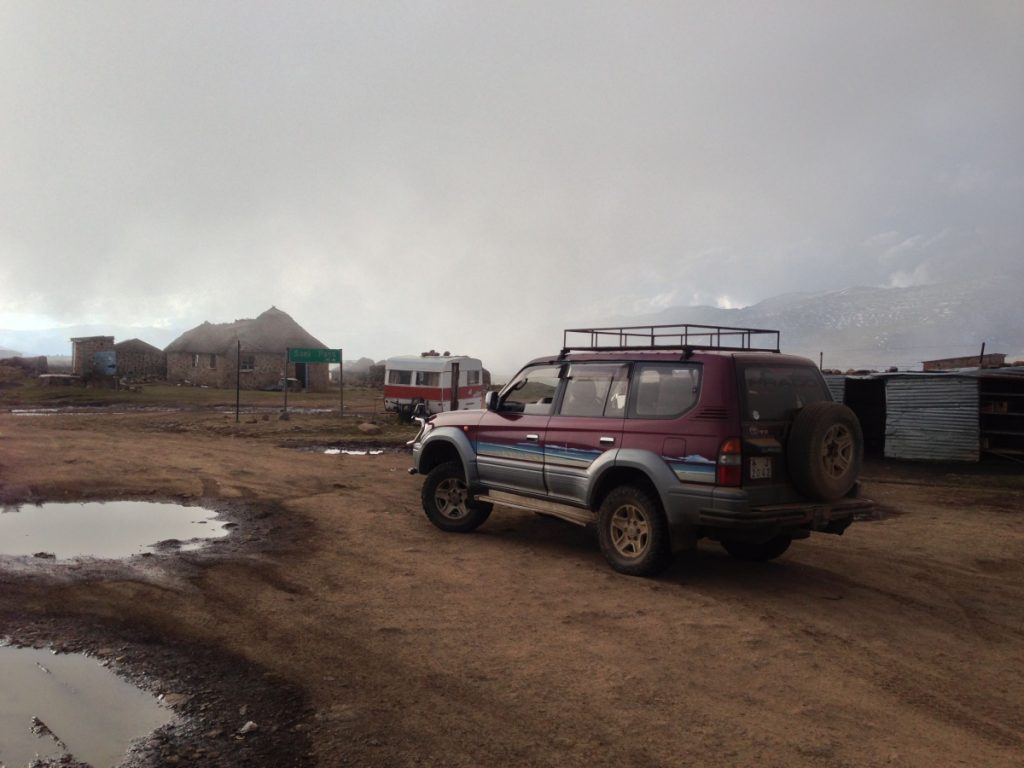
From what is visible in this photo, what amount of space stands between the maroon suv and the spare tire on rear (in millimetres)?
10

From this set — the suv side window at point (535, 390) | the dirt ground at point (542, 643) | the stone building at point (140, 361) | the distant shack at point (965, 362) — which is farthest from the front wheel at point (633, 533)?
the stone building at point (140, 361)

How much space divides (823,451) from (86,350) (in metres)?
51.6

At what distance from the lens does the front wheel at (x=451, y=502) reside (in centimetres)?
895

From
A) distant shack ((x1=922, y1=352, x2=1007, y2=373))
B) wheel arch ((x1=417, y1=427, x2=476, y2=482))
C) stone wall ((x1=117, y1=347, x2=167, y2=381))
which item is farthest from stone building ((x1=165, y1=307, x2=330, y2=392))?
wheel arch ((x1=417, y1=427, x2=476, y2=482))

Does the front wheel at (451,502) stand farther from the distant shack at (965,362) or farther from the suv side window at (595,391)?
the distant shack at (965,362)

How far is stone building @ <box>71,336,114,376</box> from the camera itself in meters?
47.7

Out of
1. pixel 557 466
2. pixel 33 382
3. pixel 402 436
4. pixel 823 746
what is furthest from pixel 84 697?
pixel 33 382

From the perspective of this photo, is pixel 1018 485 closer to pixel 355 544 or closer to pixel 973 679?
pixel 973 679

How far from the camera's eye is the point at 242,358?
1983 inches

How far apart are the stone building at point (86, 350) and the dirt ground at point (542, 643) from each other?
1761 inches

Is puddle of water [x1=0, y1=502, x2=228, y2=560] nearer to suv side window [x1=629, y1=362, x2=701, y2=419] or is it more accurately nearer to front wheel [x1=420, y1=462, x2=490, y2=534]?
front wheel [x1=420, y1=462, x2=490, y2=534]

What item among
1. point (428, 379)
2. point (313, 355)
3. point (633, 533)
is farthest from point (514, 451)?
point (313, 355)

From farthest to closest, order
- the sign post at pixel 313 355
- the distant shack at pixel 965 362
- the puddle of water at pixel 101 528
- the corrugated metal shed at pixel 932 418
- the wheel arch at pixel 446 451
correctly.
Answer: the sign post at pixel 313 355 → the distant shack at pixel 965 362 → the corrugated metal shed at pixel 932 418 → the wheel arch at pixel 446 451 → the puddle of water at pixel 101 528

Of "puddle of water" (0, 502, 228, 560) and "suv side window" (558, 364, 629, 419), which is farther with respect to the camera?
"puddle of water" (0, 502, 228, 560)
